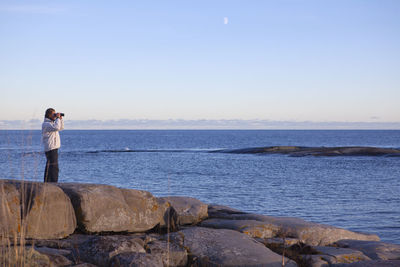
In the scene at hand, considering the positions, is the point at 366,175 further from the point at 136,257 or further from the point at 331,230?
the point at 136,257

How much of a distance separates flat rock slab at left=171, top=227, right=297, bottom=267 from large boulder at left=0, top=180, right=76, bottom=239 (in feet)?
5.94

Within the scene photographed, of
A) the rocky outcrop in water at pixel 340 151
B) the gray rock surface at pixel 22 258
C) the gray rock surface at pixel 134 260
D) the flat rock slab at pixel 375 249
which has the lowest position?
the rocky outcrop in water at pixel 340 151

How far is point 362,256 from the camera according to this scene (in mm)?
7902

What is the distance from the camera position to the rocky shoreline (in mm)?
5836

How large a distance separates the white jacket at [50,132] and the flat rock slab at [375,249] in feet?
22.3

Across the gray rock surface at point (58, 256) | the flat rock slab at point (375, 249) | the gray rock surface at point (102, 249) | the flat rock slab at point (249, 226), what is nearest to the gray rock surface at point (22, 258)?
the gray rock surface at point (58, 256)

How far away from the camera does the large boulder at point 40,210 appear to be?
654cm

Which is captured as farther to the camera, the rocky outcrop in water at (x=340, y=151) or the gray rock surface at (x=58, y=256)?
the rocky outcrop in water at (x=340, y=151)

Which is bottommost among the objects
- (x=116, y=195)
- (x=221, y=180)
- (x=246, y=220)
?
(x=221, y=180)

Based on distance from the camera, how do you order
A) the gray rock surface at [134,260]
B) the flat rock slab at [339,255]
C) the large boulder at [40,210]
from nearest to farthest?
the gray rock surface at [134,260] → the large boulder at [40,210] → the flat rock slab at [339,255]

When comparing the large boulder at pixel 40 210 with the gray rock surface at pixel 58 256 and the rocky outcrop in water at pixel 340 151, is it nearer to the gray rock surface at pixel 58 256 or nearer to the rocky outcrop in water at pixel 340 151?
the gray rock surface at pixel 58 256

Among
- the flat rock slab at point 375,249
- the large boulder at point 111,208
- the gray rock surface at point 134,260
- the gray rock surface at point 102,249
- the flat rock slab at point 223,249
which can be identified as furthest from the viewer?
the flat rock slab at point 375,249

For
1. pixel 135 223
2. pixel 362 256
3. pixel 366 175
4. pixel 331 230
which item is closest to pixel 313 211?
pixel 331 230

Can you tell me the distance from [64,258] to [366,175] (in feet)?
102
